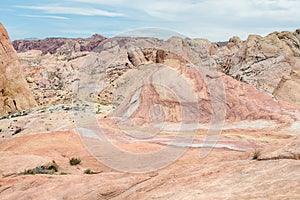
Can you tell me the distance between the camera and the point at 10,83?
2889 centimetres

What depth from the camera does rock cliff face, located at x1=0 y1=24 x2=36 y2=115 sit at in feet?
93.4

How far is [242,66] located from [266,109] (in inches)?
830

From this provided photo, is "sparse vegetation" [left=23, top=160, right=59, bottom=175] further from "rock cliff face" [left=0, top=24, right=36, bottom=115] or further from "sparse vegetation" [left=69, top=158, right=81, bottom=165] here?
"rock cliff face" [left=0, top=24, right=36, bottom=115]

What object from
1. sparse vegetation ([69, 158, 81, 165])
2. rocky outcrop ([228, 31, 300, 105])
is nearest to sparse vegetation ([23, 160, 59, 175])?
sparse vegetation ([69, 158, 81, 165])

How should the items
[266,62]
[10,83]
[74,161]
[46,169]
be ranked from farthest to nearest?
[266,62] → [10,83] → [74,161] → [46,169]

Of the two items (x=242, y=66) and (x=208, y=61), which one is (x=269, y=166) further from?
(x=208, y=61)

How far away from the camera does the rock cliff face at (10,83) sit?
28453 mm

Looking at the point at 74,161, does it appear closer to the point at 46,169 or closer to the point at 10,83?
the point at 46,169

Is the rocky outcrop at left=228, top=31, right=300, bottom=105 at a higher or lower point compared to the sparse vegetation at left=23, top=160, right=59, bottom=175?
higher

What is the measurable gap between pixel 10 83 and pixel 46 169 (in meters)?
17.3

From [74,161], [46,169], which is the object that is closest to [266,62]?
[74,161]

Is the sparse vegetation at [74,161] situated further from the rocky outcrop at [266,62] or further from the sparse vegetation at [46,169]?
the rocky outcrop at [266,62]

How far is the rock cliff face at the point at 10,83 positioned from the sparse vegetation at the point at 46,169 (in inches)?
618

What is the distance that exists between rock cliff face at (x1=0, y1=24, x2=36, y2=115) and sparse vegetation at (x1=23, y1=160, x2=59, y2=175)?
15692 mm
